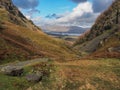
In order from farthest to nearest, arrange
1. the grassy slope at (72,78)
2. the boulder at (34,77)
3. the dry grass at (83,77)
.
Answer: the boulder at (34,77), the dry grass at (83,77), the grassy slope at (72,78)

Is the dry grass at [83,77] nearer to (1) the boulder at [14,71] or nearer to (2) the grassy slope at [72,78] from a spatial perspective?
(2) the grassy slope at [72,78]

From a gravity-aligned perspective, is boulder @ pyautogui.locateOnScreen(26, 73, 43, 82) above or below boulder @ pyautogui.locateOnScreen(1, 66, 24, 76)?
below

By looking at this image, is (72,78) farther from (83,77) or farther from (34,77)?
(34,77)

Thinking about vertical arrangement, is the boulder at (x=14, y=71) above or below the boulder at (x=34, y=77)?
above

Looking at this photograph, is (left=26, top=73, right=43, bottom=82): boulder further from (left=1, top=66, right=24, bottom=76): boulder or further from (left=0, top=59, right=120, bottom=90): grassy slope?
(left=1, top=66, right=24, bottom=76): boulder

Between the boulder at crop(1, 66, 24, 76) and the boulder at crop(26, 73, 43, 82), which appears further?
the boulder at crop(1, 66, 24, 76)

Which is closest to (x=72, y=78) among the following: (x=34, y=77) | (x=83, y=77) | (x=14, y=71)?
(x=83, y=77)

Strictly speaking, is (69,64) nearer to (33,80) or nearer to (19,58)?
(33,80)

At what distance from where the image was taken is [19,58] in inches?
2490

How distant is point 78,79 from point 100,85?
2716mm

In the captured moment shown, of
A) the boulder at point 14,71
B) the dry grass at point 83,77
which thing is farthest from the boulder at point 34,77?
the boulder at point 14,71

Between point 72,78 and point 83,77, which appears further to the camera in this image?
point 83,77

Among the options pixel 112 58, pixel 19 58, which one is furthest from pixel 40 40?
pixel 112 58

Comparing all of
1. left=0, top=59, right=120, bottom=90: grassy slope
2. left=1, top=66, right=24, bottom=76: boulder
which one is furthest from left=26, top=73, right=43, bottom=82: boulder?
left=1, top=66, right=24, bottom=76: boulder
